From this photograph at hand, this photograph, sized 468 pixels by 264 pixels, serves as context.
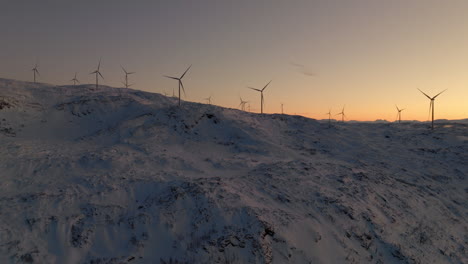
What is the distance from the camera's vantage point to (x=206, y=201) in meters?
11.9

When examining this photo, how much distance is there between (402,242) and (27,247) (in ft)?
46.6

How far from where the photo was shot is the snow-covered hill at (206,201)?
9742mm

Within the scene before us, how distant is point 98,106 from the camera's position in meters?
31.2

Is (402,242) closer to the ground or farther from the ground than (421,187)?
closer to the ground

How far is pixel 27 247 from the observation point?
366 inches

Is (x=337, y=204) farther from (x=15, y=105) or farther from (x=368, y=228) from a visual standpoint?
(x=15, y=105)

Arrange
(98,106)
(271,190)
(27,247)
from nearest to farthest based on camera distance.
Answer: (27,247) → (271,190) → (98,106)

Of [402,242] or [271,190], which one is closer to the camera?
[402,242]

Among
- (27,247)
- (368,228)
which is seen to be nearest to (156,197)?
(27,247)

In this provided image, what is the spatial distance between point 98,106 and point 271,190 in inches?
989

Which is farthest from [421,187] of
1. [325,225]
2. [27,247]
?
[27,247]

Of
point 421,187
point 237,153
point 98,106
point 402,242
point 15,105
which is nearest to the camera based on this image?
point 402,242

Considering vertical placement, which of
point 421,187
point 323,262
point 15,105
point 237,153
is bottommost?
point 323,262

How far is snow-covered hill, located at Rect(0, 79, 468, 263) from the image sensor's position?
9.74 metres
